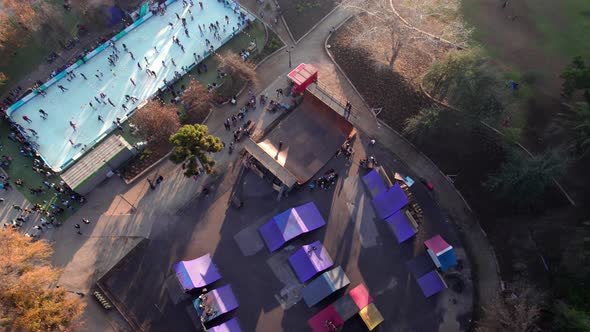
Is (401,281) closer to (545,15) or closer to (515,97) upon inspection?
(515,97)

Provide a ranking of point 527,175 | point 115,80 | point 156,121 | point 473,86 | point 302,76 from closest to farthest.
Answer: point 527,175 → point 473,86 → point 156,121 → point 302,76 → point 115,80

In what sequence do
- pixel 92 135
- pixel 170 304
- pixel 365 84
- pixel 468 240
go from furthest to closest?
pixel 365 84
pixel 92 135
pixel 468 240
pixel 170 304

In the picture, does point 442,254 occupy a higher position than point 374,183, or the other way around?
point 374,183

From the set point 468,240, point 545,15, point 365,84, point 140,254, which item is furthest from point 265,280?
point 545,15

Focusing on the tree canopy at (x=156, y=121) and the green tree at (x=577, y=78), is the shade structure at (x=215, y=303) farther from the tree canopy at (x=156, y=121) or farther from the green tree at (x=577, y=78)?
the green tree at (x=577, y=78)

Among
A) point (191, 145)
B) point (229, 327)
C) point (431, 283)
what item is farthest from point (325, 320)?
point (191, 145)

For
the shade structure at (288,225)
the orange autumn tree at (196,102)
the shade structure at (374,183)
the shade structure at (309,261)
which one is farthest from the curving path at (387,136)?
the shade structure at (309,261)

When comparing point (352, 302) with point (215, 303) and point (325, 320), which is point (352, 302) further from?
point (215, 303)

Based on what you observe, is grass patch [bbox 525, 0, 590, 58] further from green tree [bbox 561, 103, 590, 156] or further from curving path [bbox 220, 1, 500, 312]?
curving path [bbox 220, 1, 500, 312]
